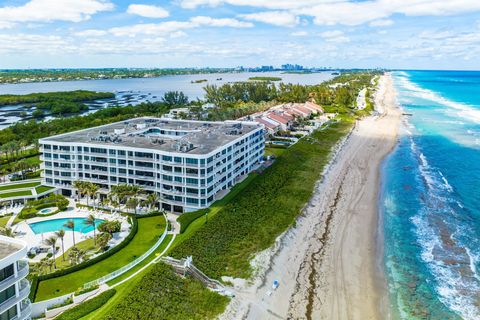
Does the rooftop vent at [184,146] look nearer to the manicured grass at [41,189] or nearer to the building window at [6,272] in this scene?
the manicured grass at [41,189]

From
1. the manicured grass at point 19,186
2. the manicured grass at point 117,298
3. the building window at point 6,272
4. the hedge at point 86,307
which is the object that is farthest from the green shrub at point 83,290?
the manicured grass at point 19,186

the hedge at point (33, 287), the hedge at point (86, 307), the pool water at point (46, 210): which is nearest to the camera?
the hedge at point (86, 307)

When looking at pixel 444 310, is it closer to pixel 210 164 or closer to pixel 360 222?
pixel 360 222

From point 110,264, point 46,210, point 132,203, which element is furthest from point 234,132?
point 110,264

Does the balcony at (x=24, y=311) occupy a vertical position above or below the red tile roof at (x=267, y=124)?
below

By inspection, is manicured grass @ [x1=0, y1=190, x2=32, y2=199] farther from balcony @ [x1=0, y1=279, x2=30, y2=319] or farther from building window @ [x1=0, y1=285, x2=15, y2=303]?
building window @ [x1=0, y1=285, x2=15, y2=303]

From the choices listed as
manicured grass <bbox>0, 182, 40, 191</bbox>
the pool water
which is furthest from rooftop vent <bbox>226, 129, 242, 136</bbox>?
manicured grass <bbox>0, 182, 40, 191</bbox>
